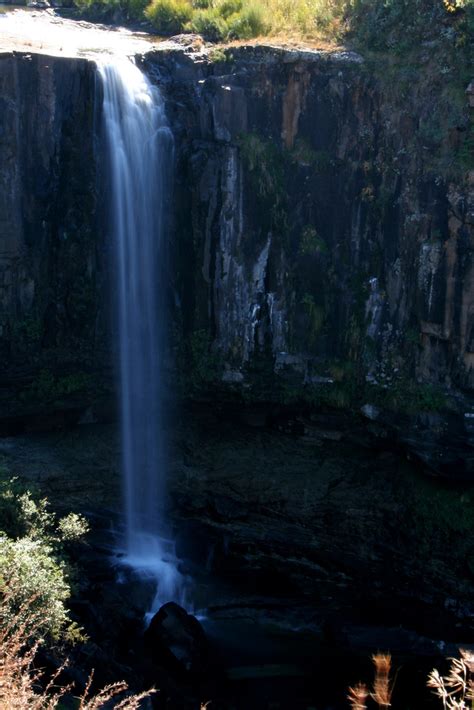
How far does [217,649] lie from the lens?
14961 millimetres

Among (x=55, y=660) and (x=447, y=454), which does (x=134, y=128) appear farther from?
(x=55, y=660)

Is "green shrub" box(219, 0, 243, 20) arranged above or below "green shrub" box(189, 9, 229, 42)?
above

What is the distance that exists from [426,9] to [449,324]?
263 inches

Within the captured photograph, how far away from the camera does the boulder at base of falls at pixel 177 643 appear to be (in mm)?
14133

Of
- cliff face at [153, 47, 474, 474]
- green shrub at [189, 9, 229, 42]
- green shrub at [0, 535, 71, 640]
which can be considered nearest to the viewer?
green shrub at [0, 535, 71, 640]

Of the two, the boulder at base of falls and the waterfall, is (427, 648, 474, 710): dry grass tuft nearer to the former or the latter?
the boulder at base of falls

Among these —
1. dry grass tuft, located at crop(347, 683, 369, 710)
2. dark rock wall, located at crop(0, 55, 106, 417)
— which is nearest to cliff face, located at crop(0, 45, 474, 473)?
dark rock wall, located at crop(0, 55, 106, 417)

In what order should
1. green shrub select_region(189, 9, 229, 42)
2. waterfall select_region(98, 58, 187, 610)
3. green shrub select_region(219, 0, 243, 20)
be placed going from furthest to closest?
green shrub select_region(219, 0, 243, 20)
green shrub select_region(189, 9, 229, 42)
waterfall select_region(98, 58, 187, 610)

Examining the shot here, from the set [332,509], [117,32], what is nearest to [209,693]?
[332,509]

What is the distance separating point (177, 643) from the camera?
14.3 m

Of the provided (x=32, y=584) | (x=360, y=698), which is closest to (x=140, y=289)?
(x=32, y=584)

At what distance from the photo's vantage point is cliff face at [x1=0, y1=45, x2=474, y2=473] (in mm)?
15508

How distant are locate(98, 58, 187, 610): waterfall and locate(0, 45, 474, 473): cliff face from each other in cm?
36

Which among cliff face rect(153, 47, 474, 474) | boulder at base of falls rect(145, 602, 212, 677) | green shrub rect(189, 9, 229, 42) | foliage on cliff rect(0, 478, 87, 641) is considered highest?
green shrub rect(189, 9, 229, 42)
